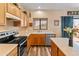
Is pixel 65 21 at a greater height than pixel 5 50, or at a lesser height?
greater

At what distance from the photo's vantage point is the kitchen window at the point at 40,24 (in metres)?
10.3

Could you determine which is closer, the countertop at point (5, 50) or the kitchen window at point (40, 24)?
the countertop at point (5, 50)

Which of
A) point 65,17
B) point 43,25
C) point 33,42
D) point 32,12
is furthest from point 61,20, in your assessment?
point 33,42

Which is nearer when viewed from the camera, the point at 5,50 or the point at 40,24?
the point at 5,50

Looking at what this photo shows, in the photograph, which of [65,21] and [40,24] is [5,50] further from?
[65,21]

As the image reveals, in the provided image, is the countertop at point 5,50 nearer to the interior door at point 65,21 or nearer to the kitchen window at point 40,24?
the kitchen window at point 40,24

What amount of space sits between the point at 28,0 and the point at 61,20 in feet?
27.9

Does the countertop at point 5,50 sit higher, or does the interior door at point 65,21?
the interior door at point 65,21

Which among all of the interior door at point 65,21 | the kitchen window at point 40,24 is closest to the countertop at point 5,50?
the kitchen window at point 40,24

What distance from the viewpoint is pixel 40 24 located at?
10.3 metres

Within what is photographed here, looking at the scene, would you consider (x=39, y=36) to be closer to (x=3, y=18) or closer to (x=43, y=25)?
(x=43, y=25)

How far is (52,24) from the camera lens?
10.4 metres

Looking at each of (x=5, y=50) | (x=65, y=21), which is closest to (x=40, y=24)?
(x=65, y=21)

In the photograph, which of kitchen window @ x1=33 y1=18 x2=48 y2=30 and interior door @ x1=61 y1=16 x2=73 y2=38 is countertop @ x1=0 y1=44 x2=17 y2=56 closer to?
kitchen window @ x1=33 y1=18 x2=48 y2=30
